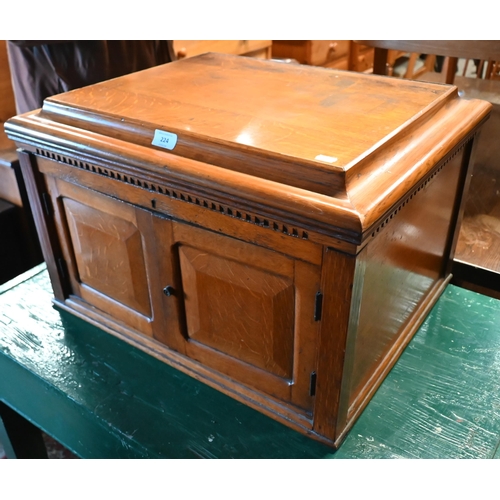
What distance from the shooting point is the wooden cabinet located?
6.62 feet

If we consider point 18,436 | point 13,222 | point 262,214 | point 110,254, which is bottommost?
point 18,436

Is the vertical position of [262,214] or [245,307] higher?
[262,214]

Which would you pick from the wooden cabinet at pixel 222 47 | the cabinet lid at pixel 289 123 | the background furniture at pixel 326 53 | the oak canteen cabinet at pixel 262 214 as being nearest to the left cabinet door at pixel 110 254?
the oak canteen cabinet at pixel 262 214

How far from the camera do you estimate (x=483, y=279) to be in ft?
4.04

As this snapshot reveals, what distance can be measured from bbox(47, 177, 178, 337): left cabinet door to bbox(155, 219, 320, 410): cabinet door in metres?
0.05

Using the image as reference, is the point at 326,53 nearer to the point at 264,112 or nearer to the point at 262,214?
the point at 264,112

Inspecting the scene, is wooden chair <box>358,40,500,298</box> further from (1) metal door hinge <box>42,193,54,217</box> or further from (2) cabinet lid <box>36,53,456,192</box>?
(1) metal door hinge <box>42,193,54,217</box>

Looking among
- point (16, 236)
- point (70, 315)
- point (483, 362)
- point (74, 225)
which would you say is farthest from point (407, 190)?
point (16, 236)

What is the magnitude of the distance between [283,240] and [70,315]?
62 cm

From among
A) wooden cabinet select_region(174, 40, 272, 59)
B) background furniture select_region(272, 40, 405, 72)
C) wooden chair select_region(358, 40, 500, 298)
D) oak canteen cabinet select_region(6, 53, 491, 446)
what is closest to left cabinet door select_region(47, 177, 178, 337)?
oak canteen cabinet select_region(6, 53, 491, 446)

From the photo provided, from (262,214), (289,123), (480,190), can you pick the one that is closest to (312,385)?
(262,214)

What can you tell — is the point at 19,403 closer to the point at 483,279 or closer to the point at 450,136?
the point at 450,136

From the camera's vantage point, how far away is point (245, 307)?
80 centimetres

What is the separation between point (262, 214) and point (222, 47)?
1760 mm
